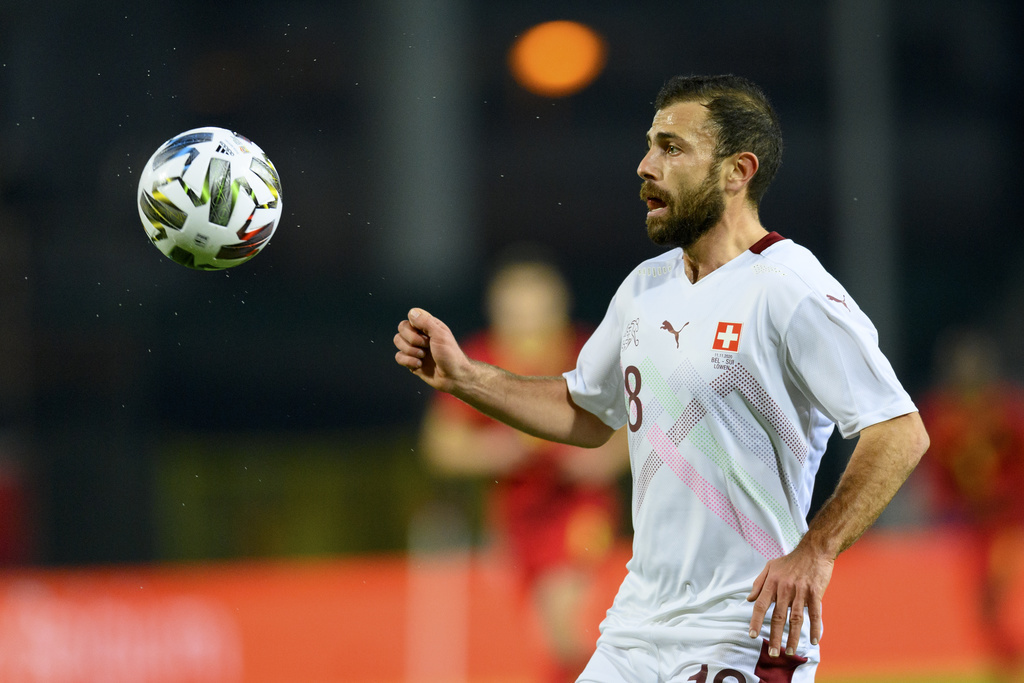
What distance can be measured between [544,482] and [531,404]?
11.3ft

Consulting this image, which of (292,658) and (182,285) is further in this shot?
(182,285)

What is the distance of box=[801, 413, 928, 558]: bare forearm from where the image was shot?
3008 mm

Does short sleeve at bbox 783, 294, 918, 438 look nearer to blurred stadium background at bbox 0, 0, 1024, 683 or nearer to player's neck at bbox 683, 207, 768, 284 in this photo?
player's neck at bbox 683, 207, 768, 284

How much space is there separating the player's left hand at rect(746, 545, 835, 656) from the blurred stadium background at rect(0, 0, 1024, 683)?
4.80 metres

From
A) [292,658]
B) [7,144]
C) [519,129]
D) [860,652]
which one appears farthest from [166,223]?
[519,129]

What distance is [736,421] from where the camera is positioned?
3.32 metres

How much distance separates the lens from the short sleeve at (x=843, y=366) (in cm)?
312

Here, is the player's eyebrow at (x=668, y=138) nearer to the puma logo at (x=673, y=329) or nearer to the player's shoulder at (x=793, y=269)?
the player's shoulder at (x=793, y=269)

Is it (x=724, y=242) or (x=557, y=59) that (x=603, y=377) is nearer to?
(x=724, y=242)

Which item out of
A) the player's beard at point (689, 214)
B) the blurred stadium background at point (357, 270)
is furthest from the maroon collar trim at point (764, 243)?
the blurred stadium background at point (357, 270)

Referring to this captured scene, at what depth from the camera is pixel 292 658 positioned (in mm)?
8031

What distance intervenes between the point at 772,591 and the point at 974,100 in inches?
628

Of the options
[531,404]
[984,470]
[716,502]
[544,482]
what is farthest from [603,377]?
[984,470]

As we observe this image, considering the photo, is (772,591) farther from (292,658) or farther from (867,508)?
(292,658)
